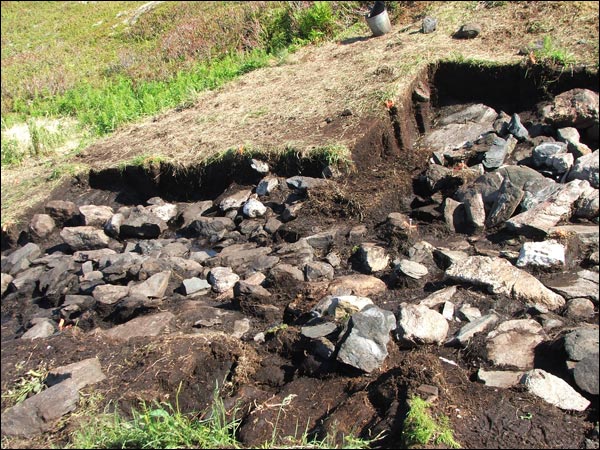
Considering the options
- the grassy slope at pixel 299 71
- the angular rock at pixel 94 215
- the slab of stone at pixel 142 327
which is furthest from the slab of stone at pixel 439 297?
the angular rock at pixel 94 215

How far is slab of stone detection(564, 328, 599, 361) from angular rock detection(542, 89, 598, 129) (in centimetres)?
362

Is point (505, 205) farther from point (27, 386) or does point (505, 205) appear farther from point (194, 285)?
point (27, 386)

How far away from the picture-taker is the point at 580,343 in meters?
3.52

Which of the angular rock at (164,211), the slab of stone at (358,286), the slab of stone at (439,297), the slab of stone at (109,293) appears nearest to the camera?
the slab of stone at (439,297)

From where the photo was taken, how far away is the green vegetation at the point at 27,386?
12.9 feet

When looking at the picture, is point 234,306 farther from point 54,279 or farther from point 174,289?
point 54,279

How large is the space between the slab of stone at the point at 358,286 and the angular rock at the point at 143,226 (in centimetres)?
268

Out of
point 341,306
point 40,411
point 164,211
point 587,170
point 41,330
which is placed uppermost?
point 40,411

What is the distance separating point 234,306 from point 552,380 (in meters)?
2.56

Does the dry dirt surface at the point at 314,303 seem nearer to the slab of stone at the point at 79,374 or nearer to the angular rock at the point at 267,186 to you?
the slab of stone at the point at 79,374

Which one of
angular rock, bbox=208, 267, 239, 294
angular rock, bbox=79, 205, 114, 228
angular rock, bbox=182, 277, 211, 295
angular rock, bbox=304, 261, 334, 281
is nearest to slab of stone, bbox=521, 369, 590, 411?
angular rock, bbox=304, 261, 334, 281

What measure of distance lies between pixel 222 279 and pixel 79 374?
181 cm

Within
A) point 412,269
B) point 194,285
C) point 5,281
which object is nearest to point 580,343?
point 412,269

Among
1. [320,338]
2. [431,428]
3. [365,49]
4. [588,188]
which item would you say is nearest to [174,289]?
[320,338]
